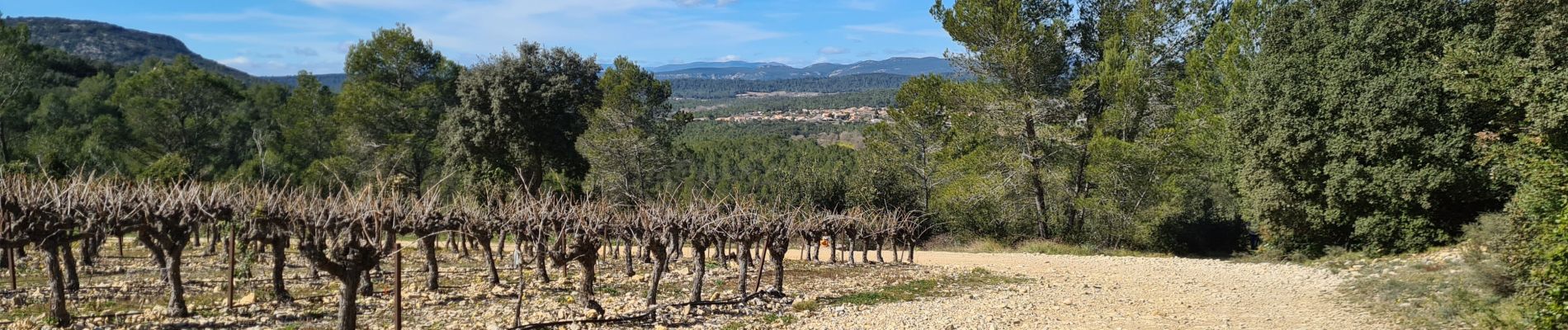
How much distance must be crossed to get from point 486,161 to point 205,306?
18896mm

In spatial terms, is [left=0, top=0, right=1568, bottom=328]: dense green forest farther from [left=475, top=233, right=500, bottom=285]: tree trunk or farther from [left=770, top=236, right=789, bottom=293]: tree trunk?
[left=770, top=236, right=789, bottom=293]: tree trunk

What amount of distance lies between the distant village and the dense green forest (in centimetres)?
6561

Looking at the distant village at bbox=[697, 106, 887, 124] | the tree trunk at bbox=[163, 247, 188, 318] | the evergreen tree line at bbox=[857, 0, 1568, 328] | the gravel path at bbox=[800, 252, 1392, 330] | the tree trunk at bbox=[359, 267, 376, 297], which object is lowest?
the gravel path at bbox=[800, 252, 1392, 330]

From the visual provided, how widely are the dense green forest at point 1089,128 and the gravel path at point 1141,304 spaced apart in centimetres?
235

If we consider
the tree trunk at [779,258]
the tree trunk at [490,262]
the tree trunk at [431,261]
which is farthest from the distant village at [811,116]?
the tree trunk at [431,261]

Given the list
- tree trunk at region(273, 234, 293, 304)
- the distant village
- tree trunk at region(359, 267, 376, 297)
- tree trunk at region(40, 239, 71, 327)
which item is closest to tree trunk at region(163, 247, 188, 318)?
tree trunk at region(40, 239, 71, 327)

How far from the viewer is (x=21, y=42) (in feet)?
117

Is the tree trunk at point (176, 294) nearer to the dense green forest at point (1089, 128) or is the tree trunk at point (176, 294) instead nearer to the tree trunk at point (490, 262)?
the dense green forest at point (1089, 128)

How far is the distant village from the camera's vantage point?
111 metres

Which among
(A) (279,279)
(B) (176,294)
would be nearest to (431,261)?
(A) (279,279)

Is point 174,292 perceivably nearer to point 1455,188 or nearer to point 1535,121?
point 1535,121

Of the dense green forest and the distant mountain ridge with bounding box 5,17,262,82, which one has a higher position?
the distant mountain ridge with bounding box 5,17,262,82

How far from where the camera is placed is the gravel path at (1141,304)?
12422mm

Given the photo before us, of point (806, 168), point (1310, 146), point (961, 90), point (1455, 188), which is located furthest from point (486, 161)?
point (1455, 188)
